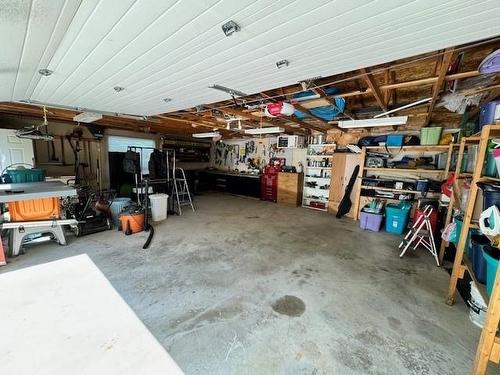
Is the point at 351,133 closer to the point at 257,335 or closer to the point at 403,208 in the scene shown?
the point at 403,208

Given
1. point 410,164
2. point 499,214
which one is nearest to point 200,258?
point 499,214

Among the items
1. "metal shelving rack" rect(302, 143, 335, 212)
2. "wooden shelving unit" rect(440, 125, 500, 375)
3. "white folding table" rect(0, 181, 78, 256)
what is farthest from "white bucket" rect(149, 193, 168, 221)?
"wooden shelving unit" rect(440, 125, 500, 375)

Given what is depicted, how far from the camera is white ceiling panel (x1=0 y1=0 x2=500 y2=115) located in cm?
109

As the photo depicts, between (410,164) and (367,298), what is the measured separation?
3.68 metres

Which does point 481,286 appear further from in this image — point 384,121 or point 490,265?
point 384,121

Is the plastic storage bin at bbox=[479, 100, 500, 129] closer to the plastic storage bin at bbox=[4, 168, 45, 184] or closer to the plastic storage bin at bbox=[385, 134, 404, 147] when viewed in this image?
the plastic storage bin at bbox=[385, 134, 404, 147]

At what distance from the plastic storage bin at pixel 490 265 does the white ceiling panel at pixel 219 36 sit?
1.61 meters

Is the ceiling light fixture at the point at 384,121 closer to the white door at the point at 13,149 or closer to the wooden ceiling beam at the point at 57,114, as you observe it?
the wooden ceiling beam at the point at 57,114

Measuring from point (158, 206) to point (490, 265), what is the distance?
496 centimetres

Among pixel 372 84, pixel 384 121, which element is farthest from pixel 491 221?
pixel 384 121

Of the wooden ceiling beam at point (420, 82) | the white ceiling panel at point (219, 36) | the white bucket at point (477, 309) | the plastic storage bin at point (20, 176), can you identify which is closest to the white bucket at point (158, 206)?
the plastic storage bin at point (20, 176)

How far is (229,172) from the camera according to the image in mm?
8391

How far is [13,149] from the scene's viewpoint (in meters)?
4.44

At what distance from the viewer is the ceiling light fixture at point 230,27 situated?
3.95ft
